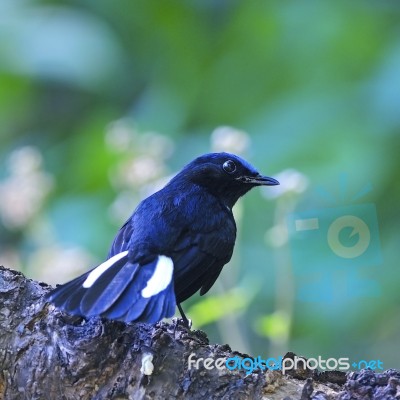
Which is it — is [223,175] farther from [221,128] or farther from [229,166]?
[221,128]

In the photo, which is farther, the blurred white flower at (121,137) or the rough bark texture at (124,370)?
the blurred white flower at (121,137)

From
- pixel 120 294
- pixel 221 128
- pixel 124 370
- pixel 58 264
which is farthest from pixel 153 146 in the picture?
pixel 124 370

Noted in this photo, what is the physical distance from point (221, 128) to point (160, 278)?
151 cm

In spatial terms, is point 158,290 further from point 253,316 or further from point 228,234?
point 253,316

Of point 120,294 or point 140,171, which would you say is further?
point 140,171

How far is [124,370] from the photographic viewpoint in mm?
2307

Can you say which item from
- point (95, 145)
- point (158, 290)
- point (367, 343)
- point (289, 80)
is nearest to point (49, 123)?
point (95, 145)

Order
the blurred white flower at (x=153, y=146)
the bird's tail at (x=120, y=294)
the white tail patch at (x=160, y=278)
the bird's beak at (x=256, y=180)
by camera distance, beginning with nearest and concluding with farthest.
Answer: the bird's tail at (x=120, y=294), the white tail patch at (x=160, y=278), the bird's beak at (x=256, y=180), the blurred white flower at (x=153, y=146)

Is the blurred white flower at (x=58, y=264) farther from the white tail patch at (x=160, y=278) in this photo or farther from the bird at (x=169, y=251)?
the white tail patch at (x=160, y=278)

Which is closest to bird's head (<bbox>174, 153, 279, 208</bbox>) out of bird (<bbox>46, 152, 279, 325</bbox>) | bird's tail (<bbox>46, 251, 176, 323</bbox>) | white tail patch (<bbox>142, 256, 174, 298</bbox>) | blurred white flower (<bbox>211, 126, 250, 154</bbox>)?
bird (<bbox>46, 152, 279, 325</bbox>)

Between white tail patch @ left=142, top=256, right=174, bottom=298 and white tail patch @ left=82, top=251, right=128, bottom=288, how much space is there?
0.47 ft

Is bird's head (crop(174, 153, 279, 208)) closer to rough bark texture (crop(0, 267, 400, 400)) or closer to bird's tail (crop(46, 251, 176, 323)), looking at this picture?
bird's tail (crop(46, 251, 176, 323))
